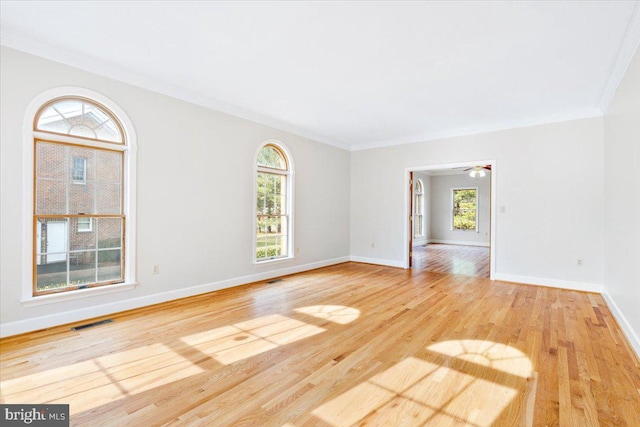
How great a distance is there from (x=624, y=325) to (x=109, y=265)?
5596 mm

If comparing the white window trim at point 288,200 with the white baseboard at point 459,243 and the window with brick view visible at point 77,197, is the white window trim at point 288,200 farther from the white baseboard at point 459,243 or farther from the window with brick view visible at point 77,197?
the white baseboard at point 459,243

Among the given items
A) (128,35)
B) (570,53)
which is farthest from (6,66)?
(570,53)

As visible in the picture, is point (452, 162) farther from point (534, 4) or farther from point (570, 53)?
point (534, 4)

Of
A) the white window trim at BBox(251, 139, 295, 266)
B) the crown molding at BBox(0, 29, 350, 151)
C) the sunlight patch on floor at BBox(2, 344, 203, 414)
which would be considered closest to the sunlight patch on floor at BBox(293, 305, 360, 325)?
the sunlight patch on floor at BBox(2, 344, 203, 414)

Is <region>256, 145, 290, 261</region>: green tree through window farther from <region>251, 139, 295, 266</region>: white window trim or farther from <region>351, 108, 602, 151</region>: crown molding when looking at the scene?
<region>351, 108, 602, 151</region>: crown molding

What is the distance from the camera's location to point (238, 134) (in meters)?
4.99

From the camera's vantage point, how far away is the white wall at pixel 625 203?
109 inches

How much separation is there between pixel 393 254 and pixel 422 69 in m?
4.27

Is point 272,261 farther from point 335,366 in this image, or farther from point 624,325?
point 624,325

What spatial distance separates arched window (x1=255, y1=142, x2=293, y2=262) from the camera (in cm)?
546

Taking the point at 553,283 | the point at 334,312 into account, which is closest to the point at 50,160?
the point at 334,312

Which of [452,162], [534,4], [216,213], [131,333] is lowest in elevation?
[131,333]

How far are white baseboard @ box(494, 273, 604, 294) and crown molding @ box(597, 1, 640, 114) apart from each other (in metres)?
2.65

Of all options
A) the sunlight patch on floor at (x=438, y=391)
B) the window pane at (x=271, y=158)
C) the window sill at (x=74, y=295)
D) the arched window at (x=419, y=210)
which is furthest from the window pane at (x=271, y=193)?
the arched window at (x=419, y=210)
